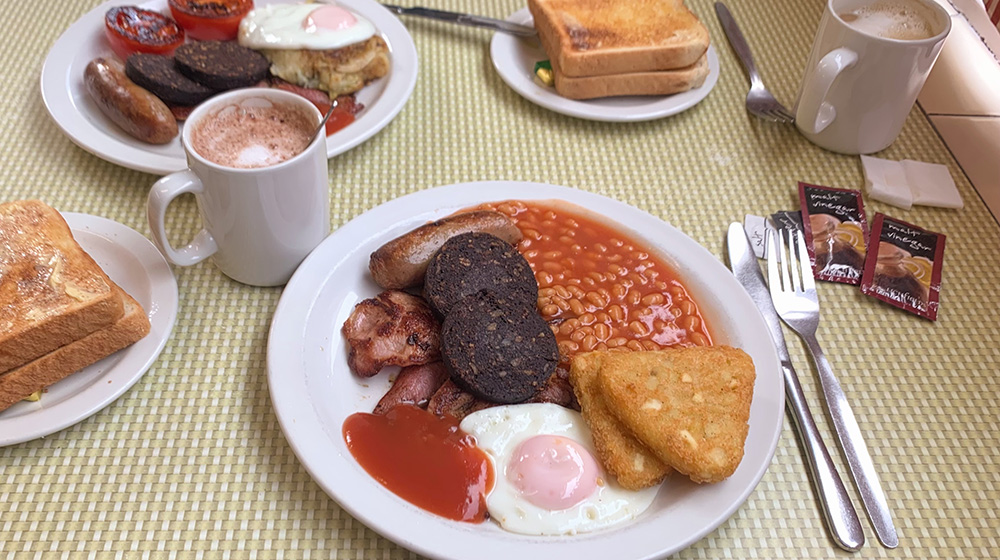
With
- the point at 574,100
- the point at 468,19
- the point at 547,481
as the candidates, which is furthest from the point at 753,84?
the point at 547,481

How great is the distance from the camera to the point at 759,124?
2.46 metres

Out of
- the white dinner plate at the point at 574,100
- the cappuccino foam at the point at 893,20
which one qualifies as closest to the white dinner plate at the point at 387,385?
the white dinner plate at the point at 574,100

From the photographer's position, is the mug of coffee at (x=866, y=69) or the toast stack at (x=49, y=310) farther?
the mug of coffee at (x=866, y=69)

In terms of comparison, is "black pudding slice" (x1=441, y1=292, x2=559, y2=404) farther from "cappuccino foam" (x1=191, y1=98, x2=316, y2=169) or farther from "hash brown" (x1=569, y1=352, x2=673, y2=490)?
"cappuccino foam" (x1=191, y1=98, x2=316, y2=169)

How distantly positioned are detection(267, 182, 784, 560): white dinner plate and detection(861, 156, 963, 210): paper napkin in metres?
0.77

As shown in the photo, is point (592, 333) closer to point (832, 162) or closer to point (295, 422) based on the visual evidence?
point (295, 422)

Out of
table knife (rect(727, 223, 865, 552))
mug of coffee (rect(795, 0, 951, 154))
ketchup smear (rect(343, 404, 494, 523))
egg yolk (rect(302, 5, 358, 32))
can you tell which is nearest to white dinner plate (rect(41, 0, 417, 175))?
egg yolk (rect(302, 5, 358, 32))

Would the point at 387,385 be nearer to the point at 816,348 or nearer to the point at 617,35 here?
the point at 816,348

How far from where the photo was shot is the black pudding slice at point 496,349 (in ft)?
4.83

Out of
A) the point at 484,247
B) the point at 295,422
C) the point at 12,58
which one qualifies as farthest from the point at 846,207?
the point at 12,58

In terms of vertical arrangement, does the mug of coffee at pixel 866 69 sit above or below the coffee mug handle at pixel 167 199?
below

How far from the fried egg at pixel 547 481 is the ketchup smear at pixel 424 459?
0.09 ft

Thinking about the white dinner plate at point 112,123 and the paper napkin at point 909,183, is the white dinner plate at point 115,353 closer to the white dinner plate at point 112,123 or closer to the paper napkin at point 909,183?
the white dinner plate at point 112,123

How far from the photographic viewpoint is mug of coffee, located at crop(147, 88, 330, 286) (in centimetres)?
155
